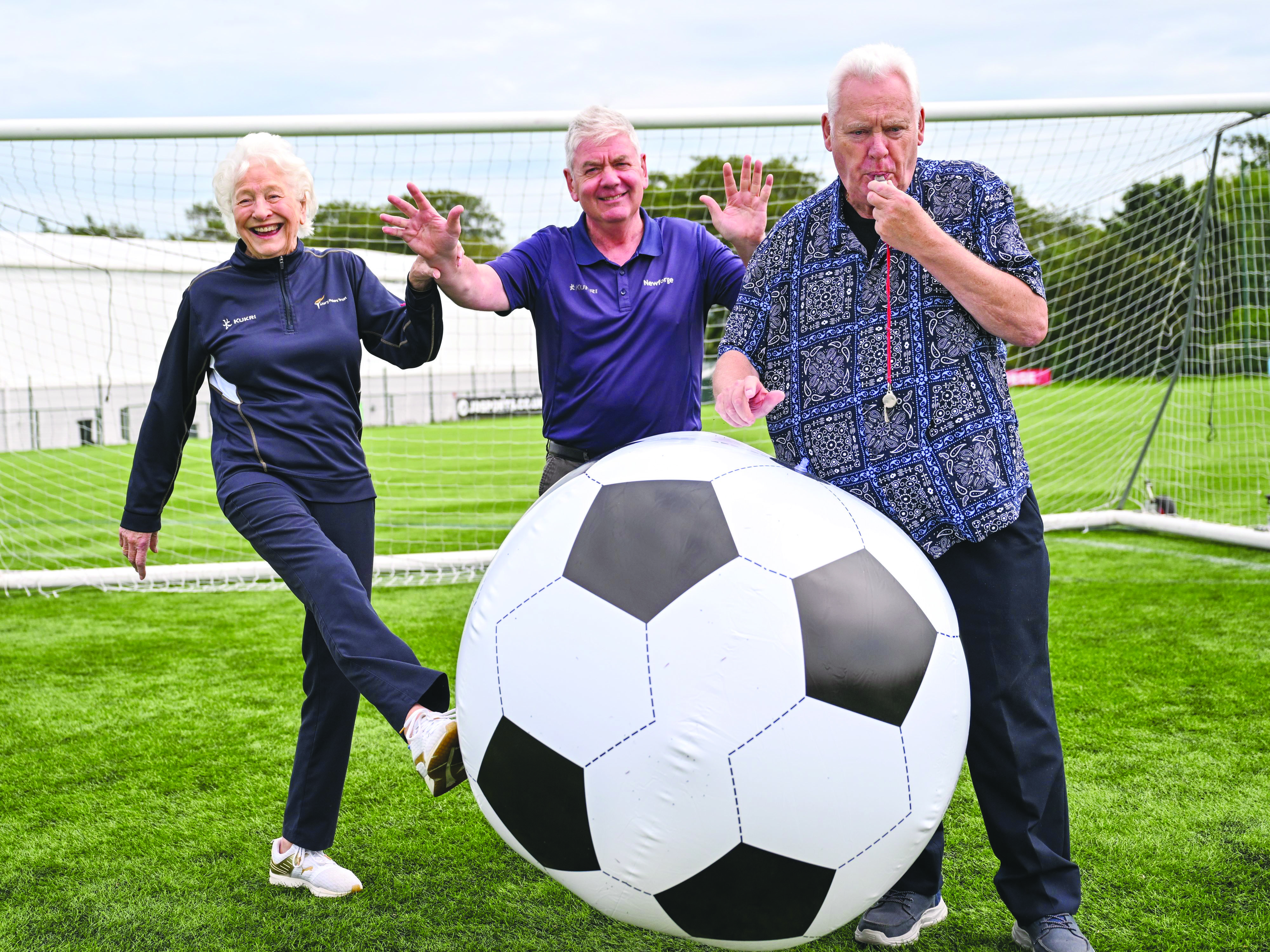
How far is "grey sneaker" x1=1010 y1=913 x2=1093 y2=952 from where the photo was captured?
6.81 ft

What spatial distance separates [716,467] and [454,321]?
9.94 m

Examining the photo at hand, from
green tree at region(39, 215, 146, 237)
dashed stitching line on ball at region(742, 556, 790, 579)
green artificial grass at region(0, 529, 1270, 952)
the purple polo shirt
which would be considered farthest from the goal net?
dashed stitching line on ball at region(742, 556, 790, 579)

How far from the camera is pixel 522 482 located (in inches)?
465

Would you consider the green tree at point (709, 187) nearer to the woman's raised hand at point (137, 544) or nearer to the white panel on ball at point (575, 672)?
the woman's raised hand at point (137, 544)

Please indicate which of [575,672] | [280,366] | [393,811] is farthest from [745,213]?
[393,811]

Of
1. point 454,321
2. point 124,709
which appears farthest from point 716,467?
point 454,321

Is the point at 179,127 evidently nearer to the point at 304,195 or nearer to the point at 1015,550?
the point at 304,195

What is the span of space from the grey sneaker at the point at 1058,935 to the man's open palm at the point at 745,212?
1.86 metres

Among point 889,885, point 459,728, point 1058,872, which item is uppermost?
point 459,728

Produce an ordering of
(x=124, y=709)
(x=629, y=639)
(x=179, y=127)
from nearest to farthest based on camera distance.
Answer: (x=629, y=639) → (x=124, y=709) → (x=179, y=127)

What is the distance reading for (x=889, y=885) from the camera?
173 centimetres

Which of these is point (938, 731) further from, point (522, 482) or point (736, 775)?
point (522, 482)

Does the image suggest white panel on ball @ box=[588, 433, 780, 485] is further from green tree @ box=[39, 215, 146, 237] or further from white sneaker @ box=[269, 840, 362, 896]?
green tree @ box=[39, 215, 146, 237]

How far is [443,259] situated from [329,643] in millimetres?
973
